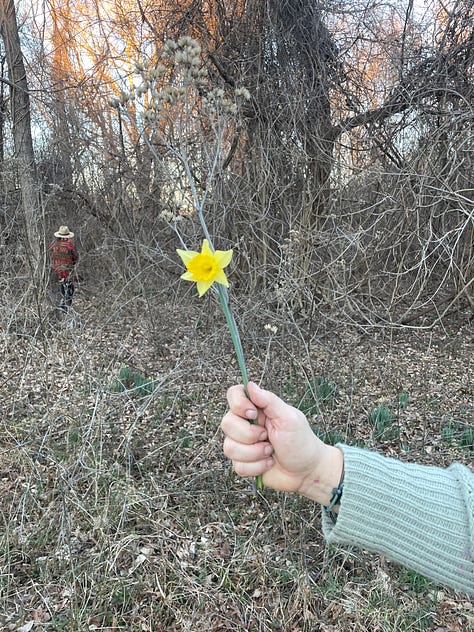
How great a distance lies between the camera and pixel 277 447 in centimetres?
118

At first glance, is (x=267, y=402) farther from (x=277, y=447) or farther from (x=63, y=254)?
(x=63, y=254)

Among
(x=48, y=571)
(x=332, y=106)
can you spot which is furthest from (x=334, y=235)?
(x=48, y=571)

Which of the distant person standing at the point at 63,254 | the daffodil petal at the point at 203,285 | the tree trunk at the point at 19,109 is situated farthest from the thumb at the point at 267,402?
the distant person standing at the point at 63,254

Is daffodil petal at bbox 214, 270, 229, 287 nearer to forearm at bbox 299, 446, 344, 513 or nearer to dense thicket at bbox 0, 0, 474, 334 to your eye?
forearm at bbox 299, 446, 344, 513

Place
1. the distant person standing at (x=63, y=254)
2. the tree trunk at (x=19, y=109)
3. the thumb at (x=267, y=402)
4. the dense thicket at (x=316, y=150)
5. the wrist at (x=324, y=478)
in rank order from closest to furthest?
the thumb at (x=267, y=402) → the wrist at (x=324, y=478) → the dense thicket at (x=316, y=150) → the tree trunk at (x=19, y=109) → the distant person standing at (x=63, y=254)

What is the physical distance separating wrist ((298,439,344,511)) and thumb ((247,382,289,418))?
7.8 inches

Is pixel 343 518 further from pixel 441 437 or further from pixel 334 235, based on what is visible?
pixel 334 235

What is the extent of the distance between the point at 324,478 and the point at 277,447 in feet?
0.58

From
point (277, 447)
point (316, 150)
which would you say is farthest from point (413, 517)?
point (316, 150)

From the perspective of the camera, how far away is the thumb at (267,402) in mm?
1081

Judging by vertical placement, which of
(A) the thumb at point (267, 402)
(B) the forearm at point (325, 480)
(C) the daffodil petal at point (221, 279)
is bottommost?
(B) the forearm at point (325, 480)

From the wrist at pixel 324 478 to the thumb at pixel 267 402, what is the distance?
20cm

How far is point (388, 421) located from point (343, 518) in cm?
244

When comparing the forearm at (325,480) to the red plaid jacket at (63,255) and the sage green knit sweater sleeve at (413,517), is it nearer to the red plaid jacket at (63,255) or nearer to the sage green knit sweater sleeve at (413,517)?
the sage green knit sweater sleeve at (413,517)
